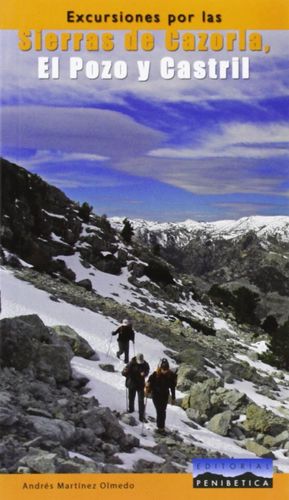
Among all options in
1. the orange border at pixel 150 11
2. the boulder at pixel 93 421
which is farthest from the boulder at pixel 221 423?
the orange border at pixel 150 11

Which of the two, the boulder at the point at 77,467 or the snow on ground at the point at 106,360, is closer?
the boulder at the point at 77,467

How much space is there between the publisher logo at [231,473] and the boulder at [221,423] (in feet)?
13.8

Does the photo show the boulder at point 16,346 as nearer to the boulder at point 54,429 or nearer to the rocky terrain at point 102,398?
the rocky terrain at point 102,398

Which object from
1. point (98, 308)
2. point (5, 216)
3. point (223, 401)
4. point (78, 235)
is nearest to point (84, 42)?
point (223, 401)

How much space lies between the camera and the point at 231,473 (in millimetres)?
9570

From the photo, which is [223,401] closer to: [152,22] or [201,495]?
[201,495]

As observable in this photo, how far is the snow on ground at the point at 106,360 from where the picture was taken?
12.4 meters

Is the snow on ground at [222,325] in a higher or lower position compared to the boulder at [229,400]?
lower

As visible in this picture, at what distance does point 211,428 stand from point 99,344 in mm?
5496

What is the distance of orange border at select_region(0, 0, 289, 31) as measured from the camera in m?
10.1

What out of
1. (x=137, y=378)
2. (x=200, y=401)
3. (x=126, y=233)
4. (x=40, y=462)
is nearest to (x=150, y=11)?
(x=137, y=378)

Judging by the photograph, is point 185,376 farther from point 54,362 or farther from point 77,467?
point 77,467

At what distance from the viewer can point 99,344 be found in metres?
18.2

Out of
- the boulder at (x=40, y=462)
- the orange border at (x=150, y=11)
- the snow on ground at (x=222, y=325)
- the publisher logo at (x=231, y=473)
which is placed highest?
the orange border at (x=150, y=11)
